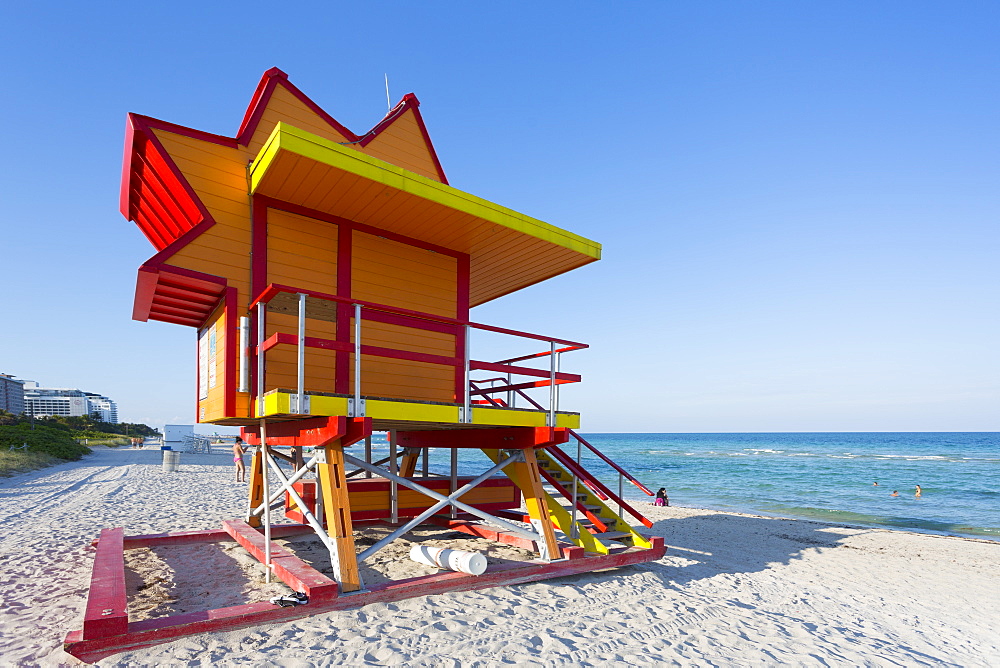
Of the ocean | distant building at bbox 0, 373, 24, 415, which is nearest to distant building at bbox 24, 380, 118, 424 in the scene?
distant building at bbox 0, 373, 24, 415

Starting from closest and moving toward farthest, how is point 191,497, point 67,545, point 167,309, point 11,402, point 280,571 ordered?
point 280,571 < point 167,309 < point 67,545 < point 191,497 < point 11,402

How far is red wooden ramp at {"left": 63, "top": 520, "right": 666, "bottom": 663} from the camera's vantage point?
16.0 feet

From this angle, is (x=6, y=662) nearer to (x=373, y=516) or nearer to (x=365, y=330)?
(x=365, y=330)

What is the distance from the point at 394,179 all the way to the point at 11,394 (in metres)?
140

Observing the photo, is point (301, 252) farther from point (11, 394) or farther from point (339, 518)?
point (11, 394)

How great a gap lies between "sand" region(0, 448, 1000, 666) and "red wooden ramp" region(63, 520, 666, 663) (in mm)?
110

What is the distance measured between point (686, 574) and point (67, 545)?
10.6 m

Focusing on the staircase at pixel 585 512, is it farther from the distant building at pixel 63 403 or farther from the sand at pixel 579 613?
the distant building at pixel 63 403

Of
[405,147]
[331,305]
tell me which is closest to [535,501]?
[331,305]

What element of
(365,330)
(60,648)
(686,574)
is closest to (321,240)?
(365,330)

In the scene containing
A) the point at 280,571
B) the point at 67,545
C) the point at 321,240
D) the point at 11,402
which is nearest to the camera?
the point at 280,571

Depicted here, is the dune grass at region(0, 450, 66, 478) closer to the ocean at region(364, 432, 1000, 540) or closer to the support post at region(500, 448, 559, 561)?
the ocean at region(364, 432, 1000, 540)

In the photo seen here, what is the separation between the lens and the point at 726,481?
41.1 metres

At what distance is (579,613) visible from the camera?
6.61 m
